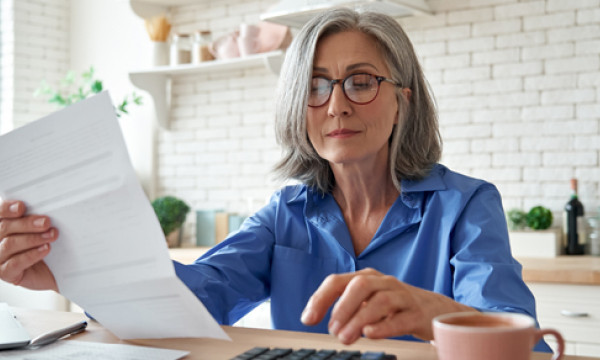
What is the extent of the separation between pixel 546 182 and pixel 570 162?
5.7 inches

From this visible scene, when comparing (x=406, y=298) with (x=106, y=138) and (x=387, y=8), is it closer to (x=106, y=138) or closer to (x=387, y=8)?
(x=106, y=138)

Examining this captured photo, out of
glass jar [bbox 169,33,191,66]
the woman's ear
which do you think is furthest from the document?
glass jar [bbox 169,33,191,66]

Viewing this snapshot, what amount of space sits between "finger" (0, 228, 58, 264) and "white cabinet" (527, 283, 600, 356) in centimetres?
207

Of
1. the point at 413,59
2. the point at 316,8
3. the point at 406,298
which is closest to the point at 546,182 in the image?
the point at 316,8

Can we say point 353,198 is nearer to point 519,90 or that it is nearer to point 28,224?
point 28,224

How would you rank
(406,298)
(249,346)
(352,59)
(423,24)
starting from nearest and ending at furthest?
1. (406,298)
2. (249,346)
3. (352,59)
4. (423,24)

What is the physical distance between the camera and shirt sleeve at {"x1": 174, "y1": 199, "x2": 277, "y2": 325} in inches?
61.7

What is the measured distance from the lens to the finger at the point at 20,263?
117 centimetres

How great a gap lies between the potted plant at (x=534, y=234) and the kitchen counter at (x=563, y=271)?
0.51ft

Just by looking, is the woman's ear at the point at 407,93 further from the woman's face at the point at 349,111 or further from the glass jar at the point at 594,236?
the glass jar at the point at 594,236

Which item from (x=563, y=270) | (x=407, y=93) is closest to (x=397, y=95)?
(x=407, y=93)

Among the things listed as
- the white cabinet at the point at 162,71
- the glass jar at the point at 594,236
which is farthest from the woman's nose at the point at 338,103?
the white cabinet at the point at 162,71

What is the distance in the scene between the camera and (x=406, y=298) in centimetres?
100

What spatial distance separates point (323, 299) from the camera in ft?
3.15
